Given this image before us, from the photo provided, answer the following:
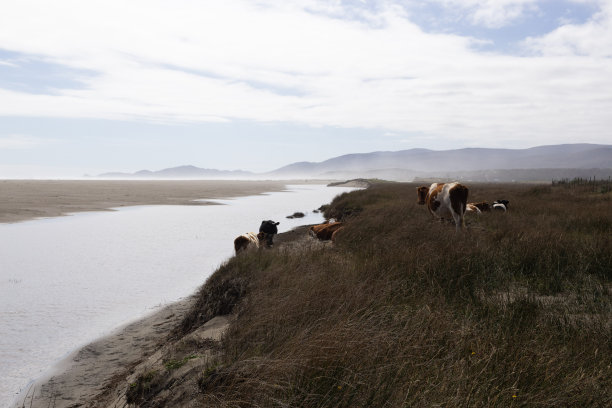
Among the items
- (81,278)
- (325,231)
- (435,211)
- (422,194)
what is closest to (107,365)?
(81,278)

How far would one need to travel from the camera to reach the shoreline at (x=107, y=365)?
4723 millimetres

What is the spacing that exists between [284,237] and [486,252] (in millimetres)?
9881

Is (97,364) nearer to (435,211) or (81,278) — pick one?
(81,278)

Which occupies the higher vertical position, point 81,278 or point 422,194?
point 422,194

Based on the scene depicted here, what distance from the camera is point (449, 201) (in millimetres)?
11016

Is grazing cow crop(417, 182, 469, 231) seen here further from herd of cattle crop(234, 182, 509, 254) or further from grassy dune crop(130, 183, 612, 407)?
grassy dune crop(130, 183, 612, 407)

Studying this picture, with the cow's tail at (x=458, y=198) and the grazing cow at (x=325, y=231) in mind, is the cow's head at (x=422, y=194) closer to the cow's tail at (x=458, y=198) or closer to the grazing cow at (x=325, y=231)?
the cow's tail at (x=458, y=198)

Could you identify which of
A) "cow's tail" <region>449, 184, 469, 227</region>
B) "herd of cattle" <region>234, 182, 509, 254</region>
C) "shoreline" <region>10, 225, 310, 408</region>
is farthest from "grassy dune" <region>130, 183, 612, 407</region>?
"cow's tail" <region>449, 184, 469, 227</region>

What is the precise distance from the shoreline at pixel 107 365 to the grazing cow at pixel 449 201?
291 inches

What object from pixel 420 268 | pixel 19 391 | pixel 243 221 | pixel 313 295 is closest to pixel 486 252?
pixel 420 268

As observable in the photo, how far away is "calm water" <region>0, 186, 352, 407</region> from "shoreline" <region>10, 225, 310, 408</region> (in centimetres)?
24

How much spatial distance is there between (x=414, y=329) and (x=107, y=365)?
4527mm

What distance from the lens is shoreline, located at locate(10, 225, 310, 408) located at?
15.5 ft

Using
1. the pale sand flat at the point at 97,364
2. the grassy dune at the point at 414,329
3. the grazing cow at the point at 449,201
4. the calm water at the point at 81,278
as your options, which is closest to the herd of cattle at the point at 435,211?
the grazing cow at the point at 449,201
